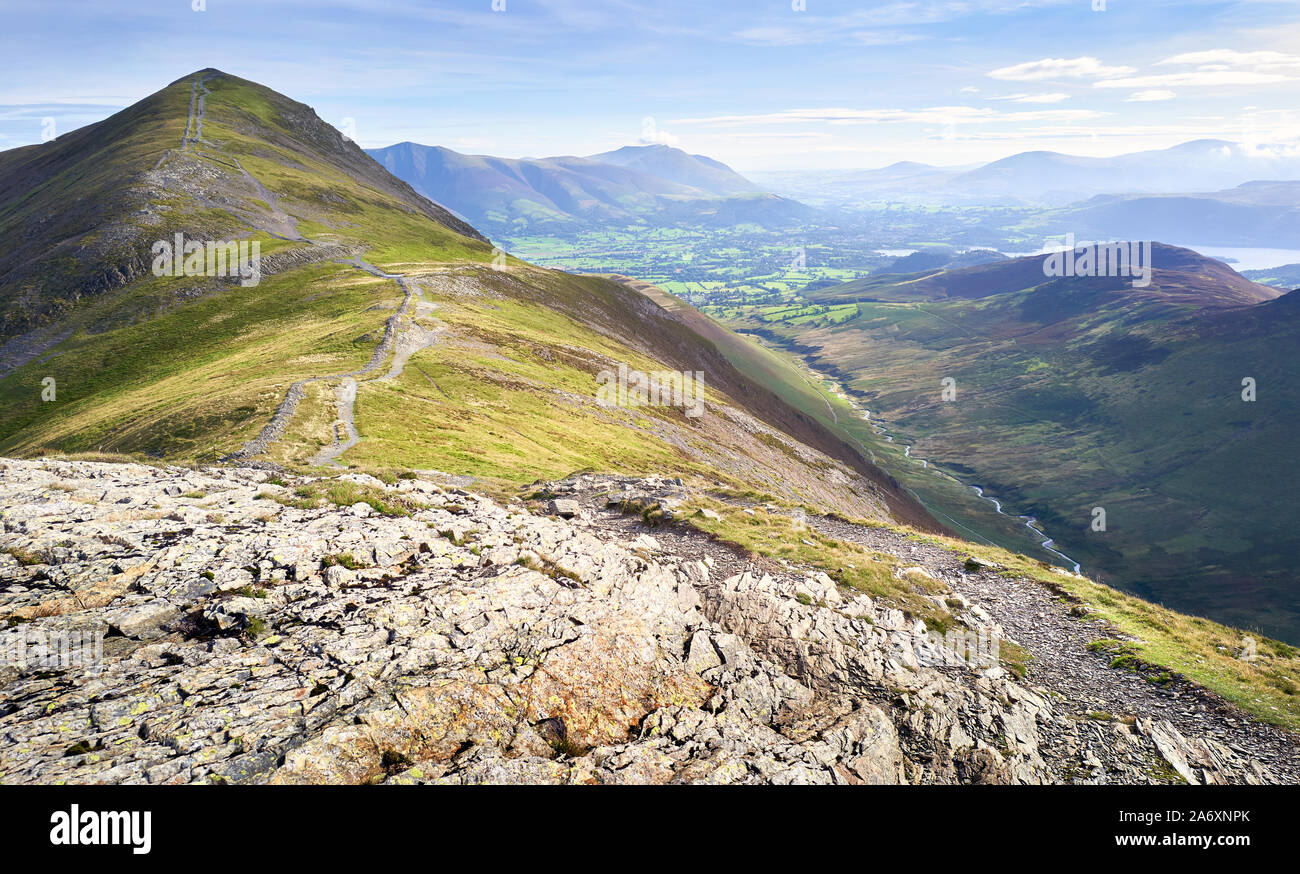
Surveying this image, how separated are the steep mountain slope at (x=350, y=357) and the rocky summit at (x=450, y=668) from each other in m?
17.5

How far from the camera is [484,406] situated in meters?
56.5

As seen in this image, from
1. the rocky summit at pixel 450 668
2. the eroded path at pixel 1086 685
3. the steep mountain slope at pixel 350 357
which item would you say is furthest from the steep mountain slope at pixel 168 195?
the eroded path at pixel 1086 685

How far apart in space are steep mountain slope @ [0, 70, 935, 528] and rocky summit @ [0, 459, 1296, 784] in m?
17.5

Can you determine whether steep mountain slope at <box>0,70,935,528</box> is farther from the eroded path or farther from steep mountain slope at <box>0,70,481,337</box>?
the eroded path

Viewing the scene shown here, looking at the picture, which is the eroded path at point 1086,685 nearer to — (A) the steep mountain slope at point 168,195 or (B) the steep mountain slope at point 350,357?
(B) the steep mountain slope at point 350,357

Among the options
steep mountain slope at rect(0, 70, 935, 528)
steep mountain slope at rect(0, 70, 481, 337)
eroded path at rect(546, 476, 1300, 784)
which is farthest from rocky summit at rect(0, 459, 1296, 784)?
steep mountain slope at rect(0, 70, 481, 337)

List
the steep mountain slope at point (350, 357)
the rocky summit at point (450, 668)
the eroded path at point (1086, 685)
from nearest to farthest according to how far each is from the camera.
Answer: the rocky summit at point (450, 668) → the eroded path at point (1086, 685) → the steep mountain slope at point (350, 357)

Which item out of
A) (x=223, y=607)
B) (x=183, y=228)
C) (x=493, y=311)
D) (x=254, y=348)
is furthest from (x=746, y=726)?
(x=183, y=228)

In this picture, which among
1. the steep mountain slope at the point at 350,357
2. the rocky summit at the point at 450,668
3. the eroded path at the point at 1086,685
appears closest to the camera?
the rocky summit at the point at 450,668

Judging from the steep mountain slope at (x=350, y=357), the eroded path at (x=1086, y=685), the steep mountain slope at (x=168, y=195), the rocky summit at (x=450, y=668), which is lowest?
the eroded path at (x=1086, y=685)

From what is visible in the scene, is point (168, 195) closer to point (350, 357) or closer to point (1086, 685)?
point (350, 357)

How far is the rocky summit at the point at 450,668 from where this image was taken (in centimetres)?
1302

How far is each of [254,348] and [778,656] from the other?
7358 cm

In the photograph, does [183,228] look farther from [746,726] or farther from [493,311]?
[746,726]
